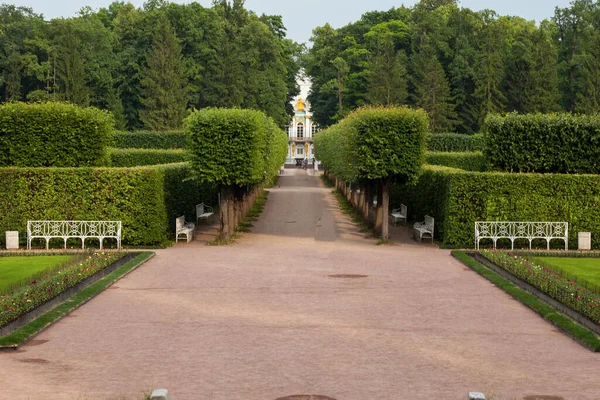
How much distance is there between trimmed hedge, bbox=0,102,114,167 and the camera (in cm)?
3098

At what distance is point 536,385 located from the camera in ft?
33.9

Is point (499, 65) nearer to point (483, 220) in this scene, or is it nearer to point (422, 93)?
point (422, 93)

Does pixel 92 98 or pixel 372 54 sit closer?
pixel 92 98

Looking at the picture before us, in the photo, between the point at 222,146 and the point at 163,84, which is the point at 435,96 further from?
the point at 222,146

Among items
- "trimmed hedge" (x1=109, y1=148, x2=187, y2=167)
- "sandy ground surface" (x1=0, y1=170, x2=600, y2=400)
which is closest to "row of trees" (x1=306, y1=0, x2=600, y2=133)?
"trimmed hedge" (x1=109, y1=148, x2=187, y2=167)

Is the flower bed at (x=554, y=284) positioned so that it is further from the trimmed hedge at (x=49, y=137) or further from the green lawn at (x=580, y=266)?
the trimmed hedge at (x=49, y=137)

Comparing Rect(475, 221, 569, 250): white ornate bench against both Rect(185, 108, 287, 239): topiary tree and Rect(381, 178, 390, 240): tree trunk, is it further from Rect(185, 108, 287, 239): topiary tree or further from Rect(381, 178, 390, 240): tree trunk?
Rect(185, 108, 287, 239): topiary tree

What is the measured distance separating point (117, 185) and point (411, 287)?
1217 cm

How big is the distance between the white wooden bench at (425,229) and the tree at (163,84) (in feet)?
172

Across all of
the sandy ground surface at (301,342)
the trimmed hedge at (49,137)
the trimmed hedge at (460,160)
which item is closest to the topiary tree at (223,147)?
the trimmed hedge at (49,137)

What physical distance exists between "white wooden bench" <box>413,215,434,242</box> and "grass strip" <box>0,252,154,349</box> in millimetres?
10649

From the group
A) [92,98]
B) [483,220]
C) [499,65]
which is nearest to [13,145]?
[483,220]

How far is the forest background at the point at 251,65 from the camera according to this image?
7931cm

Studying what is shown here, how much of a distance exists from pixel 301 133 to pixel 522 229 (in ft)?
394
